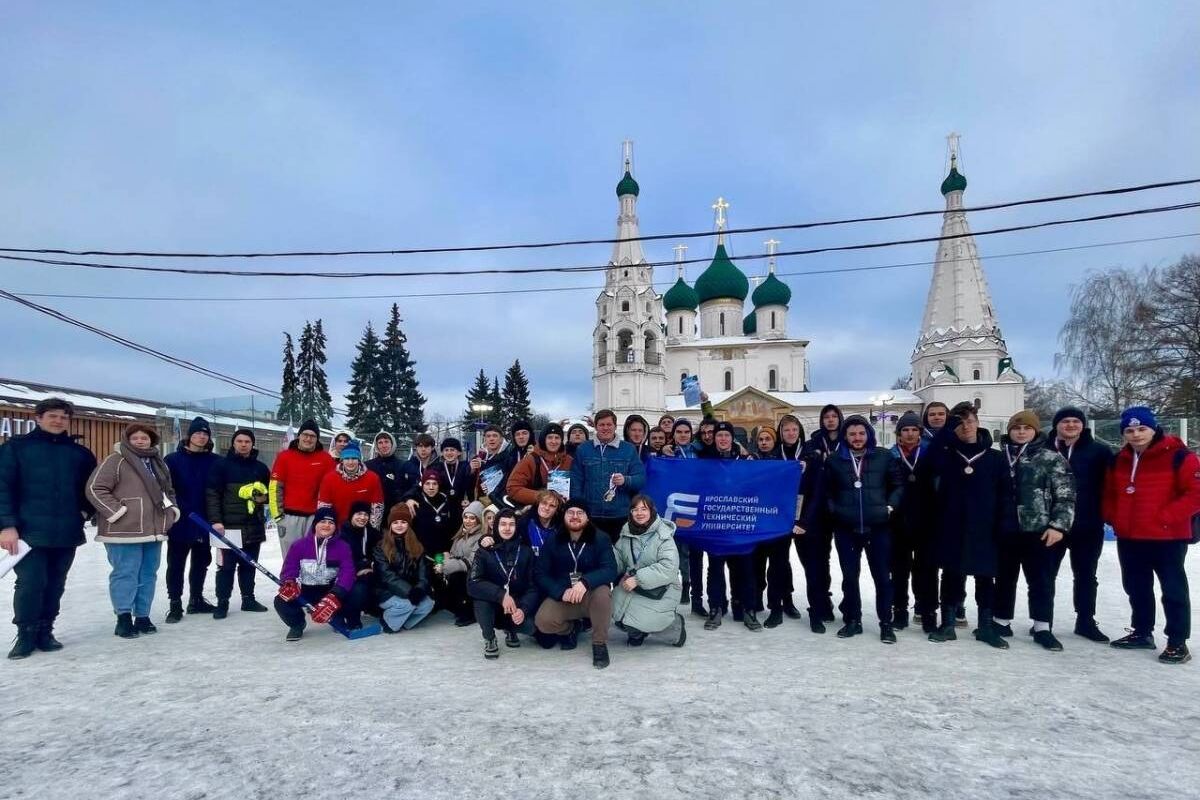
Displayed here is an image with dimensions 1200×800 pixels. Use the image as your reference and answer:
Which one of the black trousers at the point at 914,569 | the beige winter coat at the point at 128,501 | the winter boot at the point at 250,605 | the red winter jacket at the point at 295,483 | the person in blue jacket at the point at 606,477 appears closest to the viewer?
the beige winter coat at the point at 128,501

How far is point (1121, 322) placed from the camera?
1153 inches

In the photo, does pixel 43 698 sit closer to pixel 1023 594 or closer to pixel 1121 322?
pixel 1023 594

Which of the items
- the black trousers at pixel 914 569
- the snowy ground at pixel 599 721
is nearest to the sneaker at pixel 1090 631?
the snowy ground at pixel 599 721

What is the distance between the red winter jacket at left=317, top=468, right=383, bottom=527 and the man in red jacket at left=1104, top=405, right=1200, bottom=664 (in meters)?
6.35

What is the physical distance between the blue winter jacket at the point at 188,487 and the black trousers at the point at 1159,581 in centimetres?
814

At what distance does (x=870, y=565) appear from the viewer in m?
5.46

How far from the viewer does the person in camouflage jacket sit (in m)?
4.98

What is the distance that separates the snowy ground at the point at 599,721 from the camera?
295 cm

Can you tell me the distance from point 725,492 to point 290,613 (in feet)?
13.3

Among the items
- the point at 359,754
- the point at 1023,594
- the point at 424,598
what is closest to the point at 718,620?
the point at 424,598

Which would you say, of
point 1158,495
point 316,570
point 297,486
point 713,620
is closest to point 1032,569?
point 1158,495

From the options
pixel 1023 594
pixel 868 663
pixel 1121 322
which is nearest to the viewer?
pixel 868 663

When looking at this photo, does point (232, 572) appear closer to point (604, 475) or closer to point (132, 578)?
point (132, 578)

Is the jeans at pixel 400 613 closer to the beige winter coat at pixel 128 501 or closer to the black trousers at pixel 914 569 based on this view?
the beige winter coat at pixel 128 501
